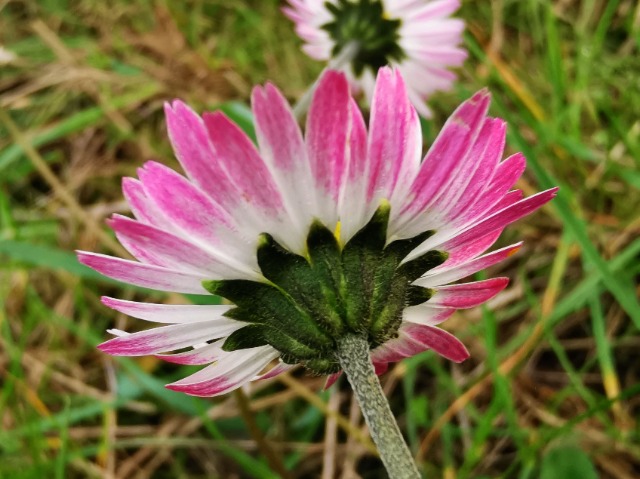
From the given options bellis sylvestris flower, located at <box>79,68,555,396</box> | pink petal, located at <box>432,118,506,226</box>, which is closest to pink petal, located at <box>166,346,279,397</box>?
bellis sylvestris flower, located at <box>79,68,555,396</box>

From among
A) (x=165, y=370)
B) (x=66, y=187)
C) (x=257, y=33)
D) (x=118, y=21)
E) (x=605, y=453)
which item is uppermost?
(x=118, y=21)

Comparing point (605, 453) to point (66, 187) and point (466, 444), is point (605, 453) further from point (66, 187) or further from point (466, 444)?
point (66, 187)

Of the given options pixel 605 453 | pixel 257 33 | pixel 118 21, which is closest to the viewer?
pixel 605 453

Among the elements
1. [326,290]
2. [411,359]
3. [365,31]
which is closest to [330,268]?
[326,290]

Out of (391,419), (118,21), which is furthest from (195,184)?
(118,21)

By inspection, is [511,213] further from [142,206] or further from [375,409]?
[142,206]

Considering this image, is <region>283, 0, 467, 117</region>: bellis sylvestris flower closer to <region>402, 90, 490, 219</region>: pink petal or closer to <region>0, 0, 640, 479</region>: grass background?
<region>0, 0, 640, 479</region>: grass background
